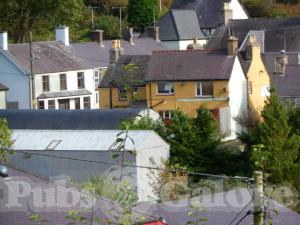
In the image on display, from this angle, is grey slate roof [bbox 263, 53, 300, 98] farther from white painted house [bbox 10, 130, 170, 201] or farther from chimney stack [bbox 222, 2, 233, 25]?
chimney stack [bbox 222, 2, 233, 25]

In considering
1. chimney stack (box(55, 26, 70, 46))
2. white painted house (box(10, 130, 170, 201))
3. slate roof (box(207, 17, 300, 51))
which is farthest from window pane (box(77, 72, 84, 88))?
white painted house (box(10, 130, 170, 201))

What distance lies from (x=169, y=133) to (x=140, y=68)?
439 inches

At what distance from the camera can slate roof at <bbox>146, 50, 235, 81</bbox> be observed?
98.1ft

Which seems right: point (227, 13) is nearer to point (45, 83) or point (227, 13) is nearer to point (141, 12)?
point (141, 12)

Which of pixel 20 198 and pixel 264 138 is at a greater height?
pixel 20 198

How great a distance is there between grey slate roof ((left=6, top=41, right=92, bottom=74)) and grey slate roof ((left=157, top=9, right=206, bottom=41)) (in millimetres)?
13503

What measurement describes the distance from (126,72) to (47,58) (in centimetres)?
576

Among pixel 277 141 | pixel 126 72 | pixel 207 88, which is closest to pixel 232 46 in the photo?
pixel 207 88

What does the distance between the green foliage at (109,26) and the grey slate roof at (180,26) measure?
350cm

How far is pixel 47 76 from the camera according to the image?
1417 inches

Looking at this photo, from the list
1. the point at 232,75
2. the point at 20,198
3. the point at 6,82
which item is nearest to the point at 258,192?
the point at 20,198

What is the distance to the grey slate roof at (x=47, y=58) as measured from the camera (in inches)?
1405

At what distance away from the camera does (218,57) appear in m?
30.3

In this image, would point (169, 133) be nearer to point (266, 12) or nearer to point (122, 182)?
point (122, 182)
